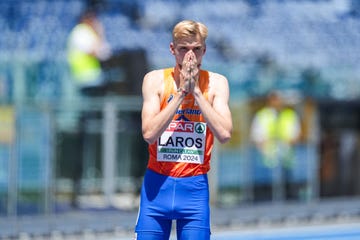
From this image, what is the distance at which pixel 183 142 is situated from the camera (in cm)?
552

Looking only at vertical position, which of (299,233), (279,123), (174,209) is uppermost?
(279,123)

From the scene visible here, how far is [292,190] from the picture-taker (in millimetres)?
16219

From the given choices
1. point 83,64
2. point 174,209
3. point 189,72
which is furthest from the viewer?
point 83,64

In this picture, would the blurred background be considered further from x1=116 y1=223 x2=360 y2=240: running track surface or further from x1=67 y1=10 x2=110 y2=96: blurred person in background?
x1=116 y1=223 x2=360 y2=240: running track surface

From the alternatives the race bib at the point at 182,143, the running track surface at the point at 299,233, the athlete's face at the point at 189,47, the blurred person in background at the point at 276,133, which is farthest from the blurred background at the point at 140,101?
the athlete's face at the point at 189,47

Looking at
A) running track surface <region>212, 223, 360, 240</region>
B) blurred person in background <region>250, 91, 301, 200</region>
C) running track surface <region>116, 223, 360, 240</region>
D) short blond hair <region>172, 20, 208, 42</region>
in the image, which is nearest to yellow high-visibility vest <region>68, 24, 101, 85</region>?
blurred person in background <region>250, 91, 301, 200</region>

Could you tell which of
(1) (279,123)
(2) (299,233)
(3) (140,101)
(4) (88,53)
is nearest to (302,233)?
(2) (299,233)

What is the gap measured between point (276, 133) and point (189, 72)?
429 inches

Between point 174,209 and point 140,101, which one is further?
point 140,101

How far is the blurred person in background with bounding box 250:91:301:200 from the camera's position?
15812mm

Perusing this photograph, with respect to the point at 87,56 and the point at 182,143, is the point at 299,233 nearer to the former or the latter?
the point at 87,56

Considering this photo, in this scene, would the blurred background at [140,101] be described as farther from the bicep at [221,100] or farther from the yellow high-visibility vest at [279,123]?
the bicep at [221,100]

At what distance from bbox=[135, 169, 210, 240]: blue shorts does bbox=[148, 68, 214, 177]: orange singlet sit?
0.07m

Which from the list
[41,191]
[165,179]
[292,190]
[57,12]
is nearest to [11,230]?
[41,191]
